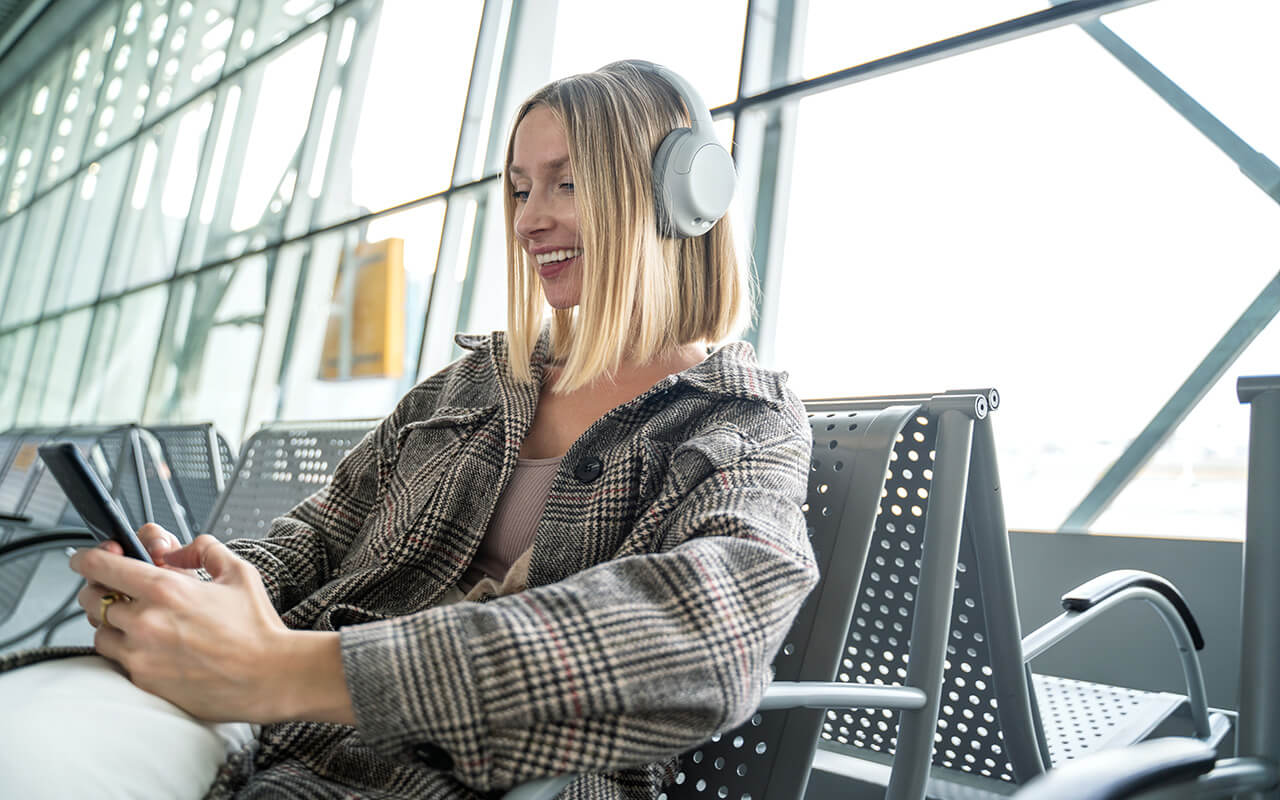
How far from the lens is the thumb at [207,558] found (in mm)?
871

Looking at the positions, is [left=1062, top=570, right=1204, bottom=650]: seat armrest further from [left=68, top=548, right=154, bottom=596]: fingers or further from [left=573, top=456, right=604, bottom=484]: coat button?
[left=68, top=548, right=154, bottom=596]: fingers

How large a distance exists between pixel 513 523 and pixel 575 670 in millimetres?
498

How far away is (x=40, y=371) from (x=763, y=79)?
10.5 metres

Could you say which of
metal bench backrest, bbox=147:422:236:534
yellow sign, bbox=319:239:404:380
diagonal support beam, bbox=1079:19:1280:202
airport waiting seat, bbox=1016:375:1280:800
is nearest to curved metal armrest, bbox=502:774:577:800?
airport waiting seat, bbox=1016:375:1280:800

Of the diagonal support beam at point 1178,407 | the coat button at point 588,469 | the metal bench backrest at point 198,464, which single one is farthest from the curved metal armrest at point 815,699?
the metal bench backrest at point 198,464

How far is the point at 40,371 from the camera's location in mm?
10375

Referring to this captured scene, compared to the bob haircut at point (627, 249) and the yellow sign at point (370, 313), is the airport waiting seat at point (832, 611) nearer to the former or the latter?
the bob haircut at point (627, 249)

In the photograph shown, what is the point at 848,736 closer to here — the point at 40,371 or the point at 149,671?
the point at 149,671

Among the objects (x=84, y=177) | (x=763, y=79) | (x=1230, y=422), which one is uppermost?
(x=84, y=177)

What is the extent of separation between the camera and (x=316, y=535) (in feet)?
4.33

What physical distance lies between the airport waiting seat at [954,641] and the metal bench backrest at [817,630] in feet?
0.28

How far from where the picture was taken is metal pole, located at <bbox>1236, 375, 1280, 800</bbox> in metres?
0.99

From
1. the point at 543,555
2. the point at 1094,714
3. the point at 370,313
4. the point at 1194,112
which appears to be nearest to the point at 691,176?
the point at 543,555

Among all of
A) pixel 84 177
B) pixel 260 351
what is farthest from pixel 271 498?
pixel 84 177
